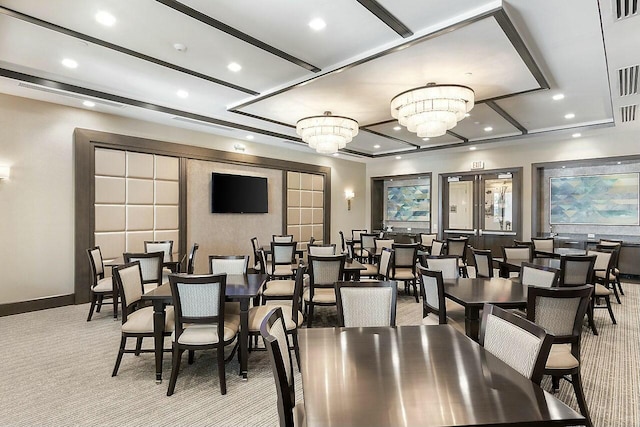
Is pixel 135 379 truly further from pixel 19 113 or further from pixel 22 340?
pixel 19 113

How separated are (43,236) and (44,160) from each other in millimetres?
1187

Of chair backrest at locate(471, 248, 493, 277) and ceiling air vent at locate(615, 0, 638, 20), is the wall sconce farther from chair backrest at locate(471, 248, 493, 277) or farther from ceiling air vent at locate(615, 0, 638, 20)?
ceiling air vent at locate(615, 0, 638, 20)

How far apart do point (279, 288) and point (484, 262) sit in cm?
288

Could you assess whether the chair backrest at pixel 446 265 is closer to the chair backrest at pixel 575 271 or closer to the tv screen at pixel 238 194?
the chair backrest at pixel 575 271

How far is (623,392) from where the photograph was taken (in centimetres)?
293

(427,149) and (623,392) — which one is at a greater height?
(427,149)

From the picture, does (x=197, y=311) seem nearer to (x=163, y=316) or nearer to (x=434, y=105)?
(x=163, y=316)

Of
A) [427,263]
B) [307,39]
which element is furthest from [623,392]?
[307,39]

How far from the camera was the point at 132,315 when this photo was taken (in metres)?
3.39

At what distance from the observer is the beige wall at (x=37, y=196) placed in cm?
524

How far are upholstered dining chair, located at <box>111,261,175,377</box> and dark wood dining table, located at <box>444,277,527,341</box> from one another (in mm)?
2583

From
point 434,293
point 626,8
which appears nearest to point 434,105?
point 626,8

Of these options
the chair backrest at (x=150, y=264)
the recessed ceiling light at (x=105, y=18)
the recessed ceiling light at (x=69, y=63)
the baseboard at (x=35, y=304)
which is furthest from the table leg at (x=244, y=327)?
the baseboard at (x=35, y=304)

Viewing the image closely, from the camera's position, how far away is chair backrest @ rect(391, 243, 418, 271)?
6.10 meters
